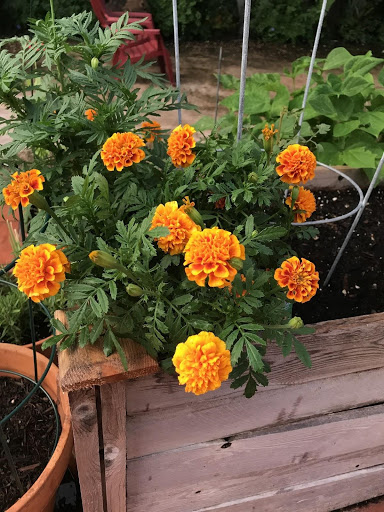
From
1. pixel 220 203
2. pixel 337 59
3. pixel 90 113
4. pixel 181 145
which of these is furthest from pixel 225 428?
pixel 337 59

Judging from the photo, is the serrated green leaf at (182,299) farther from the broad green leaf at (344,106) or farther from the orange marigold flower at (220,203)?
the broad green leaf at (344,106)

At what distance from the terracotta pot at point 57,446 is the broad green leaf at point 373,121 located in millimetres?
1169

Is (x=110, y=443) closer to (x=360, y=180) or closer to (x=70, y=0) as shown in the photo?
(x=360, y=180)

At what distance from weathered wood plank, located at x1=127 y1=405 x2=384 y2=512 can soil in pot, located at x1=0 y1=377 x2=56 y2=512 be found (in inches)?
11.1

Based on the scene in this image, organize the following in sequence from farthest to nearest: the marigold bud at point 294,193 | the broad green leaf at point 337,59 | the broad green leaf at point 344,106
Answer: the broad green leaf at point 337,59 → the broad green leaf at point 344,106 → the marigold bud at point 294,193

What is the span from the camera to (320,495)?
1359 mm

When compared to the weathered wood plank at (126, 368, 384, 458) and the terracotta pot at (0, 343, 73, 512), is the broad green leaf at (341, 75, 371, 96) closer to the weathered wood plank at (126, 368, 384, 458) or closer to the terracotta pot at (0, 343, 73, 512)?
the weathered wood plank at (126, 368, 384, 458)

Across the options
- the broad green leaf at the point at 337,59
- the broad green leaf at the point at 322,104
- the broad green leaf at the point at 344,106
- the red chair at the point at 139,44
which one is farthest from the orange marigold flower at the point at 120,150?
the red chair at the point at 139,44

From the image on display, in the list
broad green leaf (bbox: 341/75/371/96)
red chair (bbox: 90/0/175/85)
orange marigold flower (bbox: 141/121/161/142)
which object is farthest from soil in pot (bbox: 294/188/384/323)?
red chair (bbox: 90/0/175/85)

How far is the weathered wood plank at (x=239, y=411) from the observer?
3.06 feet

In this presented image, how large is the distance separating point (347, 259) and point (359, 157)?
358 mm

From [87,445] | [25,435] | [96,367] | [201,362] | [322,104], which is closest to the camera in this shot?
[201,362]

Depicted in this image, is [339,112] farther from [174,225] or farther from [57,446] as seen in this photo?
[57,446]

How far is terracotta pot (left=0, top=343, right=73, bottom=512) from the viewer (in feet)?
3.46
